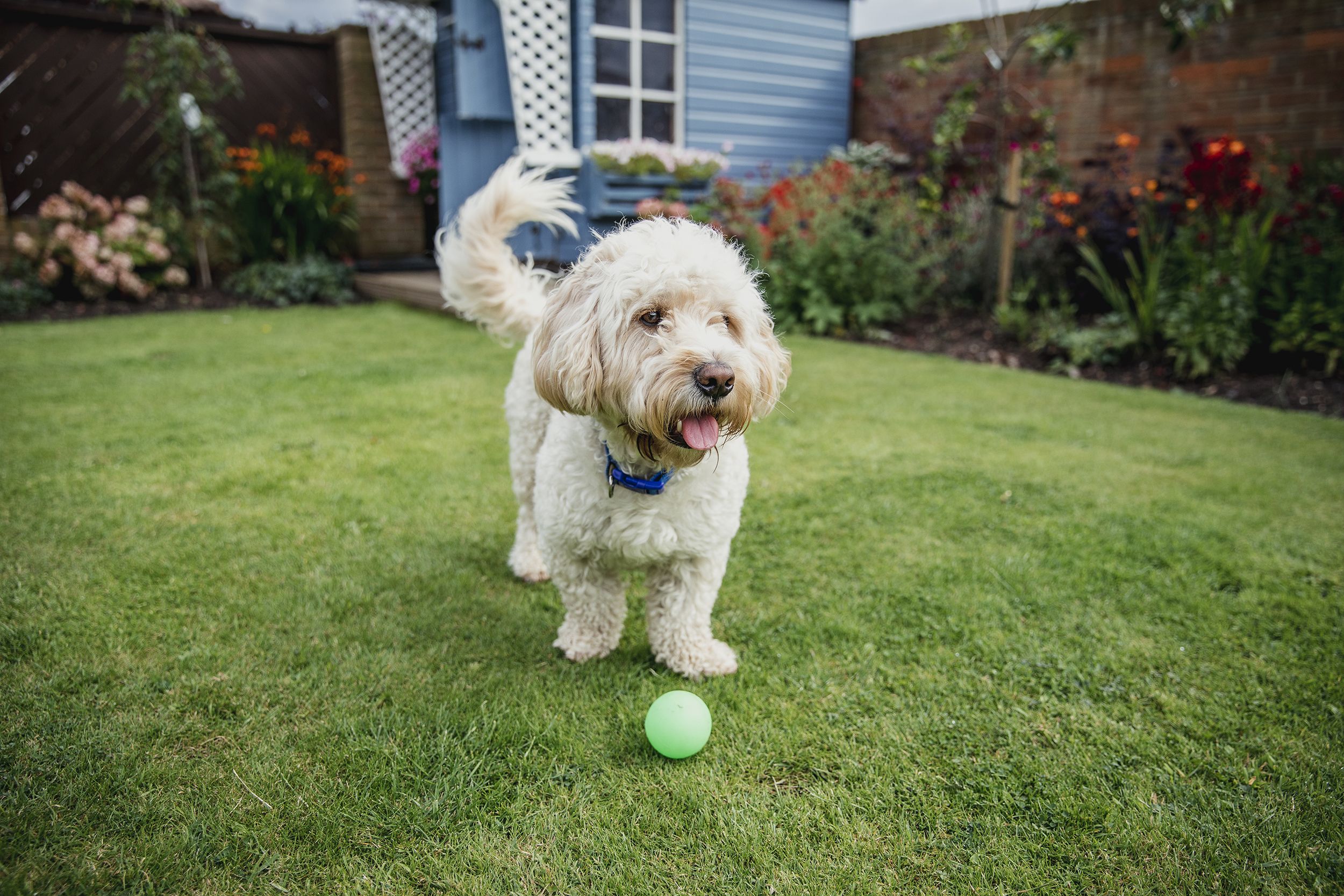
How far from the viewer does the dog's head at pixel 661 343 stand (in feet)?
6.94

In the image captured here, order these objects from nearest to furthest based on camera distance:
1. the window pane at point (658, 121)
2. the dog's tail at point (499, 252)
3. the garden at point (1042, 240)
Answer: the dog's tail at point (499, 252)
the garden at point (1042, 240)
the window pane at point (658, 121)

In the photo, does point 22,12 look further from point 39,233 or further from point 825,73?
point 825,73

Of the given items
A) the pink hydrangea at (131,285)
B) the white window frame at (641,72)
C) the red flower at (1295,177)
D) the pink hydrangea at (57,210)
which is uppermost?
the white window frame at (641,72)

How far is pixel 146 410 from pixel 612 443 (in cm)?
458

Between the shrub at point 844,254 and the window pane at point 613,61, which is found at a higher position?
the window pane at point 613,61

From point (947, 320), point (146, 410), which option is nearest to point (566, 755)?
point (146, 410)

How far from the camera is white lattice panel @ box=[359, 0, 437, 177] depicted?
11.4 metres

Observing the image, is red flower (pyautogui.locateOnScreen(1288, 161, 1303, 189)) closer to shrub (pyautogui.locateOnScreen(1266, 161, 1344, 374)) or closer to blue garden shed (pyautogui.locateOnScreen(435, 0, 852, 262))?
shrub (pyautogui.locateOnScreen(1266, 161, 1344, 374))

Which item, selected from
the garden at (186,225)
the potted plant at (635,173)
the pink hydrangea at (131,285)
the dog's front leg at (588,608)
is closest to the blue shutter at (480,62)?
the potted plant at (635,173)

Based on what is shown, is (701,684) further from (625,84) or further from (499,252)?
(625,84)

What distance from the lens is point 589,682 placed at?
2.57 m

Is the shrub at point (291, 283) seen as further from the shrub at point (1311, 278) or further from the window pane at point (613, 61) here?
the shrub at point (1311, 278)

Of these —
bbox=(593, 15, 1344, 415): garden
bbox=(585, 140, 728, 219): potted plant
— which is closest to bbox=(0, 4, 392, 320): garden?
bbox=(585, 140, 728, 219): potted plant

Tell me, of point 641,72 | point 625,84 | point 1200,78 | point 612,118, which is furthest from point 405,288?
point 1200,78
